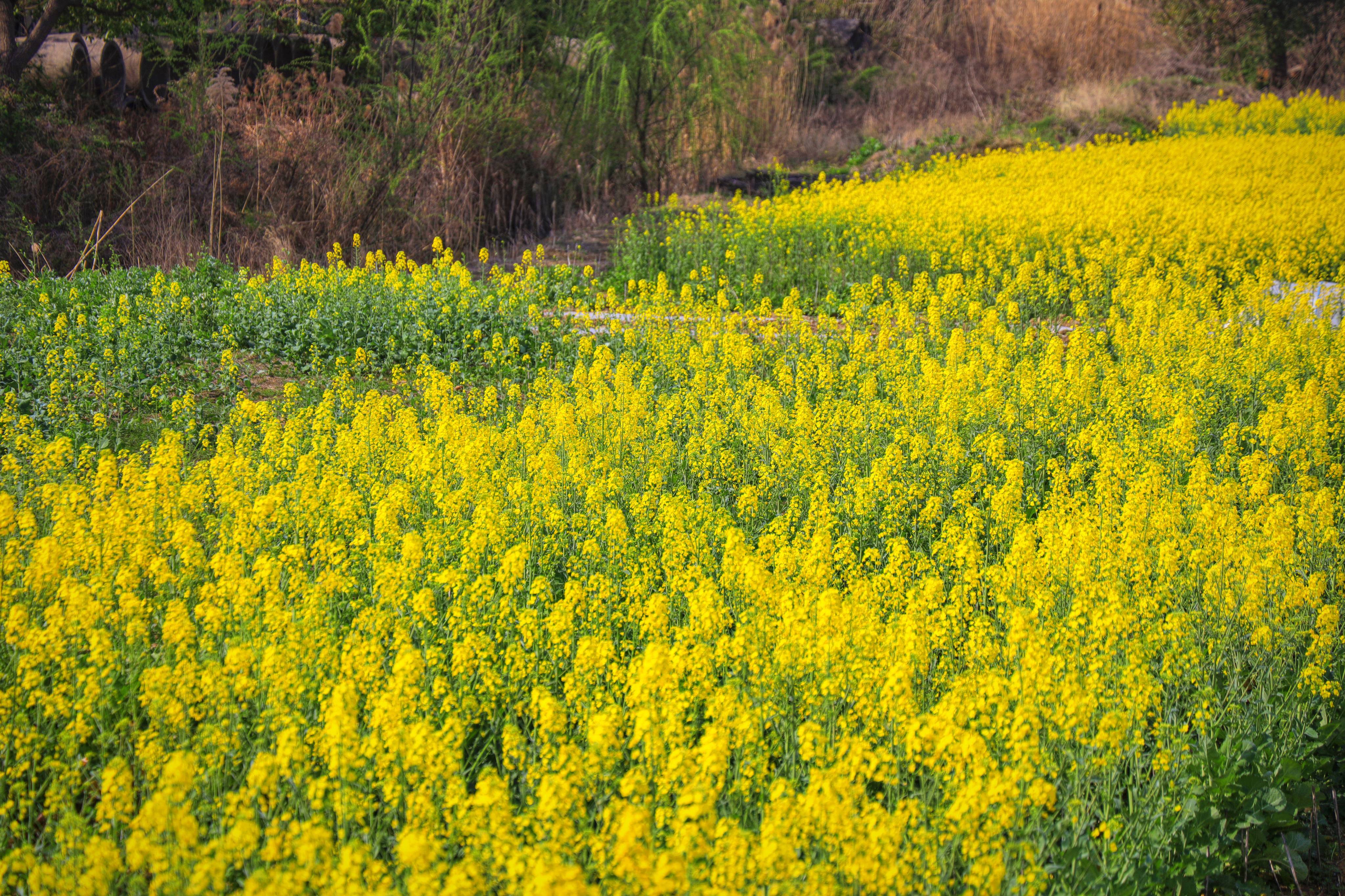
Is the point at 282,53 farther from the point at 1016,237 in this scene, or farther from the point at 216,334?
the point at 1016,237

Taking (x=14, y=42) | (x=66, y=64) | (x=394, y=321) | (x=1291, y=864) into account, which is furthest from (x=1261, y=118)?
(x=14, y=42)

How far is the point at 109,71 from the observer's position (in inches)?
552

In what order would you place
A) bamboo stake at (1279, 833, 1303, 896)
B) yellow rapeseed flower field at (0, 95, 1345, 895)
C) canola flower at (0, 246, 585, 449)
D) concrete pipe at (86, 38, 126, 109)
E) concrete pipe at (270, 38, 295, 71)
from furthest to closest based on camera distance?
concrete pipe at (270, 38, 295, 71), concrete pipe at (86, 38, 126, 109), canola flower at (0, 246, 585, 449), bamboo stake at (1279, 833, 1303, 896), yellow rapeseed flower field at (0, 95, 1345, 895)

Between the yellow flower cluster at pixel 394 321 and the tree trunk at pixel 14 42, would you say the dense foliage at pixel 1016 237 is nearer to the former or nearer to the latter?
the yellow flower cluster at pixel 394 321

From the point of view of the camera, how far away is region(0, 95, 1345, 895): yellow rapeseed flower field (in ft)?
8.01

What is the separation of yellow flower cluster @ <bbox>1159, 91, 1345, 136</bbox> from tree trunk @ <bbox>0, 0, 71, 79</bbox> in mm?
17948

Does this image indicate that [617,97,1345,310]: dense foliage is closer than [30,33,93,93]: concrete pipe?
Yes

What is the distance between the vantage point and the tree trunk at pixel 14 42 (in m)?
12.1

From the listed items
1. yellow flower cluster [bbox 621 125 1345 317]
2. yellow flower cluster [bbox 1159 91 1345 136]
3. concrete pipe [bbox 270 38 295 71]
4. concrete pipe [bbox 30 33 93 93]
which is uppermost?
concrete pipe [bbox 270 38 295 71]

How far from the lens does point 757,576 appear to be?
11.7 ft

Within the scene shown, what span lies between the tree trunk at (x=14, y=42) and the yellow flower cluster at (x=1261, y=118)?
17948mm

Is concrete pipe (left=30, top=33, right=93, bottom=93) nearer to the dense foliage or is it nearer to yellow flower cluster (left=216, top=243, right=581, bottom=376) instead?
yellow flower cluster (left=216, top=243, right=581, bottom=376)

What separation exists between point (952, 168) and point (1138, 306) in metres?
8.17

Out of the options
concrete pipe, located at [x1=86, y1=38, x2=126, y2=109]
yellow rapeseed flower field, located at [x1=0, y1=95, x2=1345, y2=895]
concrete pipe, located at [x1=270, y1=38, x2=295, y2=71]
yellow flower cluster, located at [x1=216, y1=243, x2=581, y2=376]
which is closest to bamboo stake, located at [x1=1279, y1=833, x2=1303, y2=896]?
yellow rapeseed flower field, located at [x1=0, y1=95, x2=1345, y2=895]
